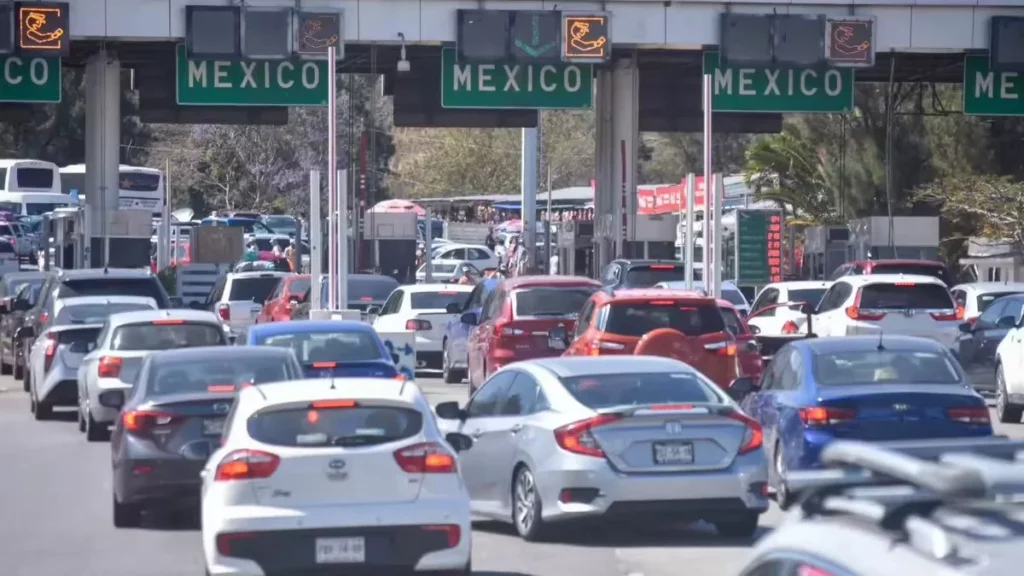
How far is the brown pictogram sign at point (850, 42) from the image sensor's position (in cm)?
3350

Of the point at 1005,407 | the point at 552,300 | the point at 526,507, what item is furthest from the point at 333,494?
the point at 1005,407

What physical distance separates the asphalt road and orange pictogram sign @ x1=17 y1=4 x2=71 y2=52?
1702cm

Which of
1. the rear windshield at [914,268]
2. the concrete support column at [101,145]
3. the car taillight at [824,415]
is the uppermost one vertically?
the concrete support column at [101,145]

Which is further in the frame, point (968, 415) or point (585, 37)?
point (585, 37)

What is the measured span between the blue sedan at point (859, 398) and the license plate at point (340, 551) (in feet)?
15.9

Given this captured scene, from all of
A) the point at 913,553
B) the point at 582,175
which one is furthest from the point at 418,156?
the point at 913,553

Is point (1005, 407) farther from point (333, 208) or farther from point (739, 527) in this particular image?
point (333, 208)

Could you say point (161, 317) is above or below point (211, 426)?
above

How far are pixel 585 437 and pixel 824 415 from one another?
100 inches

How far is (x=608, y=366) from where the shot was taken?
12977mm

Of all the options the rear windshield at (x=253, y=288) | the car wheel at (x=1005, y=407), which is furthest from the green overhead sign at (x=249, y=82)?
the car wheel at (x=1005, y=407)

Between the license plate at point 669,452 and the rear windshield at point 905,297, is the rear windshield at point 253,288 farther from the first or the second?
the license plate at point 669,452

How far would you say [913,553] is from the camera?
12.6ft

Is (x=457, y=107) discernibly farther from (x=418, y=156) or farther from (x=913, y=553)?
(x=418, y=156)
